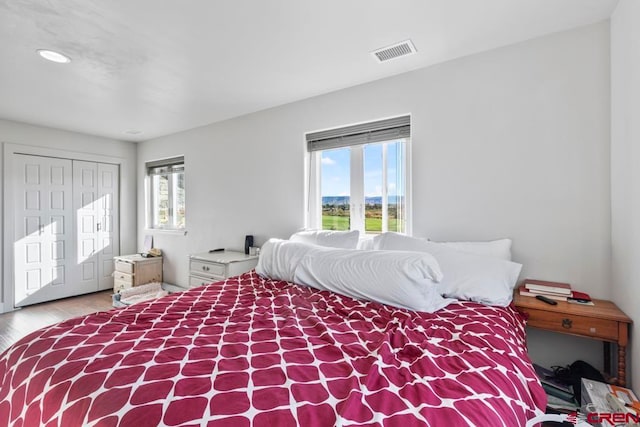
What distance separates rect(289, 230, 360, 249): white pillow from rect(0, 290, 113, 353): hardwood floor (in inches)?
121

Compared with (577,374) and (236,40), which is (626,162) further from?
(236,40)

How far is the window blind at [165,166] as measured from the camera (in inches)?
174

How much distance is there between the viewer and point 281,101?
125 inches

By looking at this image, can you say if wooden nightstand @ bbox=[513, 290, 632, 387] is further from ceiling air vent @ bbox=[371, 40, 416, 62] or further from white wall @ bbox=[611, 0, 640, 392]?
ceiling air vent @ bbox=[371, 40, 416, 62]

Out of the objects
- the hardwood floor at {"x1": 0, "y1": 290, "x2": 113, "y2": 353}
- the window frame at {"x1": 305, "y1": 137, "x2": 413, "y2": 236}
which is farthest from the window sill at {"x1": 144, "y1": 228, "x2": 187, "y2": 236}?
the window frame at {"x1": 305, "y1": 137, "x2": 413, "y2": 236}

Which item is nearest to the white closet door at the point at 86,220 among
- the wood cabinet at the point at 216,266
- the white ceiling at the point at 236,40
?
the white ceiling at the point at 236,40

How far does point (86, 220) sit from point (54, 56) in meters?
3.04

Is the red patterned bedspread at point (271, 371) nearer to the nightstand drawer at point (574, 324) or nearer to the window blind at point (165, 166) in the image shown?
the nightstand drawer at point (574, 324)

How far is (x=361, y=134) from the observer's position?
2.80 metres

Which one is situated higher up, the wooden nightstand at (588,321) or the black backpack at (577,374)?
the wooden nightstand at (588,321)

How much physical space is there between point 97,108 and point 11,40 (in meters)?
1.42

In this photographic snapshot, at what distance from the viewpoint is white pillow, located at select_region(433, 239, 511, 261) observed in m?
1.99

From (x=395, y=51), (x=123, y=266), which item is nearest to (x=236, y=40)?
(x=395, y=51)

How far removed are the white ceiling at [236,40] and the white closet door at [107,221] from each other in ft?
6.00
